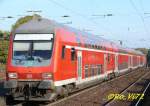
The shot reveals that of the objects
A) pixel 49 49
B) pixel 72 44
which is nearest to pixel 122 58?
pixel 72 44

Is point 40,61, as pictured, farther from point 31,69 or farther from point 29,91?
point 29,91

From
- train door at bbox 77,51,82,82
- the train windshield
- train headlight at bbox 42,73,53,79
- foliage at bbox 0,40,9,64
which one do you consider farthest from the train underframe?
foliage at bbox 0,40,9,64

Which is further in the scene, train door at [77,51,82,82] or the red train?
train door at [77,51,82,82]

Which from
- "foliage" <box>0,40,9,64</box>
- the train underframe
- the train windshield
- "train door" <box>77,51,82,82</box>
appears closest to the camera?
the train underframe

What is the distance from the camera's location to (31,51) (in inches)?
641

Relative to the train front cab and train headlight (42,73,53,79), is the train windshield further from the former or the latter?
train headlight (42,73,53,79)

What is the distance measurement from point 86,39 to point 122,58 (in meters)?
18.5

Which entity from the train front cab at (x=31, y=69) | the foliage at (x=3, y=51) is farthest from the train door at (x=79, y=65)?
the foliage at (x=3, y=51)

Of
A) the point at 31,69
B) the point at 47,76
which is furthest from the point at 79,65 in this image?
the point at 31,69

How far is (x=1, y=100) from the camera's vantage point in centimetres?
1706

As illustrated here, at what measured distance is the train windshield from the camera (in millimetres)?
16031

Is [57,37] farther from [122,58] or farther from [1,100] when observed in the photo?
[122,58]

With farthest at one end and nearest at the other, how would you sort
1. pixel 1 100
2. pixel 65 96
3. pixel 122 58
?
pixel 122 58 < pixel 65 96 < pixel 1 100

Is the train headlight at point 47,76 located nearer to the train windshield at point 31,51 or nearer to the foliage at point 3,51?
the train windshield at point 31,51
